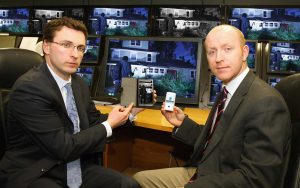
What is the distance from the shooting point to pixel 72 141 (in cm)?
157

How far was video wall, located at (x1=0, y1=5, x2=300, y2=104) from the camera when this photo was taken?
2.44m

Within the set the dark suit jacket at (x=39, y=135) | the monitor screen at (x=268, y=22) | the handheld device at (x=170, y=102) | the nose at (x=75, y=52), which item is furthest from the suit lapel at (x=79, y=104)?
the monitor screen at (x=268, y=22)

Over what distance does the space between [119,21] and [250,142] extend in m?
2.52

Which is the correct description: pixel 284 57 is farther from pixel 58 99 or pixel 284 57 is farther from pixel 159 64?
pixel 58 99

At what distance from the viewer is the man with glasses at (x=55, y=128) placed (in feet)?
5.07

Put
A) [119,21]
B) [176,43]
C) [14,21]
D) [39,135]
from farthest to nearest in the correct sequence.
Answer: [14,21], [119,21], [176,43], [39,135]

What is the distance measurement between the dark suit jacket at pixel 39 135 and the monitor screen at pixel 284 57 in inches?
55.3

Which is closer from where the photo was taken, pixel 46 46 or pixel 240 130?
pixel 240 130

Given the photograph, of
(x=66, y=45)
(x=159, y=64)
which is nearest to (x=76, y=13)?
(x=159, y=64)

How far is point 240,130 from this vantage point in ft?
4.47

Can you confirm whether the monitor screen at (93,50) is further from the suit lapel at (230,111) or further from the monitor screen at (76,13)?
the suit lapel at (230,111)

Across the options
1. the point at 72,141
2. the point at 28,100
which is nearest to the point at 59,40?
the point at 28,100

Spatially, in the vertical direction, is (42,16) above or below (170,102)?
above

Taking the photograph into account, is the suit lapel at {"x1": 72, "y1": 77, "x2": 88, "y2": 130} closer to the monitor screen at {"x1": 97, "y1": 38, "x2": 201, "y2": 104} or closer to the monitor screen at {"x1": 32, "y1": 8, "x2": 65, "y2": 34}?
the monitor screen at {"x1": 97, "y1": 38, "x2": 201, "y2": 104}
